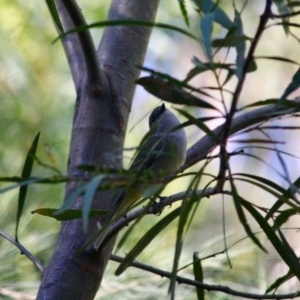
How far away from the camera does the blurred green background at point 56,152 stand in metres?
1.69

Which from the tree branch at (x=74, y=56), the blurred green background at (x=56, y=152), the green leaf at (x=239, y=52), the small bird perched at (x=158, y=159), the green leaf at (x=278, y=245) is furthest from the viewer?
the blurred green background at (x=56, y=152)

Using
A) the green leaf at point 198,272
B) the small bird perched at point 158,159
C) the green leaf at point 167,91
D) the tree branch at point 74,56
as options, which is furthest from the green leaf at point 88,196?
the tree branch at point 74,56

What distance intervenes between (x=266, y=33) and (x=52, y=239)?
2.13m

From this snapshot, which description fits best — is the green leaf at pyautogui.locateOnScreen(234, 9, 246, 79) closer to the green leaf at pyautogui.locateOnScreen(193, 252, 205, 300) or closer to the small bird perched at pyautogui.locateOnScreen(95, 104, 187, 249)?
the small bird perched at pyautogui.locateOnScreen(95, 104, 187, 249)

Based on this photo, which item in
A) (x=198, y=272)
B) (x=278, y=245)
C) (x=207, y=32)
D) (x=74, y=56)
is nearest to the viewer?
(x=207, y=32)

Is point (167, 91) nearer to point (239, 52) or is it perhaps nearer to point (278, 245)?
point (239, 52)

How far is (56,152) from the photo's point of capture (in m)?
2.09

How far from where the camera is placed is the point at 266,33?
3.44m

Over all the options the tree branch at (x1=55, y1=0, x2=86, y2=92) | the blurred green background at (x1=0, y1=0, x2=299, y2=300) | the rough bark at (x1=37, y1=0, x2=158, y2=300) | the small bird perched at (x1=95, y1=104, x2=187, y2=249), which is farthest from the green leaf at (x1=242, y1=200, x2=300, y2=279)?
the tree branch at (x1=55, y1=0, x2=86, y2=92)

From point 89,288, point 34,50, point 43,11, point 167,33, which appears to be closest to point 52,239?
point 89,288

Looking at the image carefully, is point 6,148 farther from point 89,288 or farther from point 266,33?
point 266,33

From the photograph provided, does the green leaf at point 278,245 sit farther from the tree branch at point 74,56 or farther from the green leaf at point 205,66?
the tree branch at point 74,56

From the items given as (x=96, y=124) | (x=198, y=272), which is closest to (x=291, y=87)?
(x=198, y=272)

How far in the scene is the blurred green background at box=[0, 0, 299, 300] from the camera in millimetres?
1691
